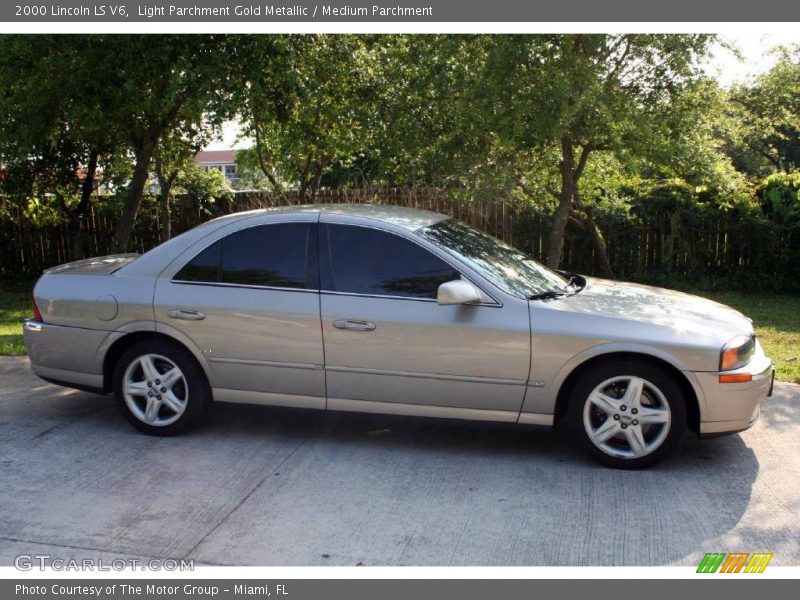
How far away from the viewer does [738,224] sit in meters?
12.2

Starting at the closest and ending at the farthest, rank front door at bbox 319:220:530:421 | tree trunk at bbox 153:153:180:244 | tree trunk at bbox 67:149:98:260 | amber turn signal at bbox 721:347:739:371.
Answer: amber turn signal at bbox 721:347:739:371 → front door at bbox 319:220:530:421 → tree trunk at bbox 153:153:180:244 → tree trunk at bbox 67:149:98:260

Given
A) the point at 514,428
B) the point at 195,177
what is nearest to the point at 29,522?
the point at 514,428

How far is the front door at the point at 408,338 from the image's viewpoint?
515cm

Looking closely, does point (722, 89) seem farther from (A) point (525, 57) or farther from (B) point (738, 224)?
(B) point (738, 224)

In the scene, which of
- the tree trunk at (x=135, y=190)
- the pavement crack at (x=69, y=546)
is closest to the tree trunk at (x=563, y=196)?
the tree trunk at (x=135, y=190)

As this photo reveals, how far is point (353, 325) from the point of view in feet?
17.5

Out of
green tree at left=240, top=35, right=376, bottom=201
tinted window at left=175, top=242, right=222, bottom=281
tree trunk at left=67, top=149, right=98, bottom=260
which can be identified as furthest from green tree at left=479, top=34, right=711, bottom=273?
tree trunk at left=67, top=149, right=98, bottom=260

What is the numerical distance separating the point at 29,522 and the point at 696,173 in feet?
26.0

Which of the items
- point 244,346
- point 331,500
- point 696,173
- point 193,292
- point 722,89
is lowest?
point 331,500

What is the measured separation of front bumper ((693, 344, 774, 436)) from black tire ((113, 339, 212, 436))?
326 centimetres

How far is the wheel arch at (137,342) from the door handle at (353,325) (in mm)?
1019

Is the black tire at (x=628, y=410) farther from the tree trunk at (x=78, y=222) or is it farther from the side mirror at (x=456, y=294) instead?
the tree trunk at (x=78, y=222)

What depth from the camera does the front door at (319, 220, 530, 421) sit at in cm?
515

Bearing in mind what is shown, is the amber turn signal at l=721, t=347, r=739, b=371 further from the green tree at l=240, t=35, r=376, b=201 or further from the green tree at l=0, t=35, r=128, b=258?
the green tree at l=0, t=35, r=128, b=258
